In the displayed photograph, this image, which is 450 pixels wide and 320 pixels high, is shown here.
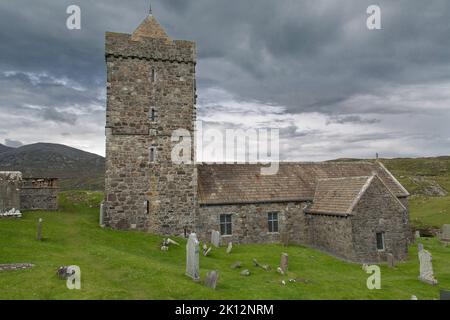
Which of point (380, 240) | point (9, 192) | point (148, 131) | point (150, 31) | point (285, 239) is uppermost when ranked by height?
point (150, 31)

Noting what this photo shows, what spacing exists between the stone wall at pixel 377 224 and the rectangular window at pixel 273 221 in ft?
23.2

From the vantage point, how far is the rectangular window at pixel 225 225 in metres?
28.9

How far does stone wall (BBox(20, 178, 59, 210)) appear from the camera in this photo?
2988 centimetres

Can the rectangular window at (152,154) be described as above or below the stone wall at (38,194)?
above

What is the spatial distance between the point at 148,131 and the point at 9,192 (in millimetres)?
11570

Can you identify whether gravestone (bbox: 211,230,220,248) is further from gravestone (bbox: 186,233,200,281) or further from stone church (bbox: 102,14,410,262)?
gravestone (bbox: 186,233,200,281)

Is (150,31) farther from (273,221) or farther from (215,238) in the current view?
(273,221)

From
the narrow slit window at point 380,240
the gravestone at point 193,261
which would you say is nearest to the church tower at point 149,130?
the gravestone at point 193,261

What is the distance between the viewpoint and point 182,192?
92.7ft

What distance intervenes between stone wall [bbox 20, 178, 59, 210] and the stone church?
727 centimetres

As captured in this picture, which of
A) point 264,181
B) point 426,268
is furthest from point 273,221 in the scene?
point 426,268

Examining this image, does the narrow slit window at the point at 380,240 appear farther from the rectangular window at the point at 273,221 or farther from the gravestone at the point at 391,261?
the rectangular window at the point at 273,221

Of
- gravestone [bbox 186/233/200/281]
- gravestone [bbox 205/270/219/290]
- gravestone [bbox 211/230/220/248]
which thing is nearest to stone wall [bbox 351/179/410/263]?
gravestone [bbox 211/230/220/248]
